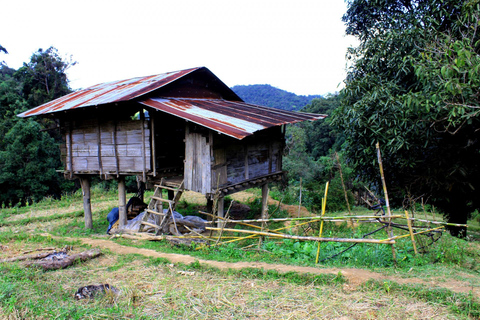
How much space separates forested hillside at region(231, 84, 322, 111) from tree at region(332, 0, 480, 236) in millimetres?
52498

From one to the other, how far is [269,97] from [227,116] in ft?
217

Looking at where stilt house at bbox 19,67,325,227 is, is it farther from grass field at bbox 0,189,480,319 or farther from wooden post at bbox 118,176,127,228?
grass field at bbox 0,189,480,319

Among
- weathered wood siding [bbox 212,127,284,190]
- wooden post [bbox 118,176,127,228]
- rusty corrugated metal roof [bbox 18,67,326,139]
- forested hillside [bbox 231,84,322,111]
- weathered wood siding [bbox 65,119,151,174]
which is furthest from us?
forested hillside [bbox 231,84,322,111]

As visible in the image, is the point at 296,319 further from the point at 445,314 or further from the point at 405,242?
the point at 405,242

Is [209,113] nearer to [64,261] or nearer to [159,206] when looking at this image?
[159,206]

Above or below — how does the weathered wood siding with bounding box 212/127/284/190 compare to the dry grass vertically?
above

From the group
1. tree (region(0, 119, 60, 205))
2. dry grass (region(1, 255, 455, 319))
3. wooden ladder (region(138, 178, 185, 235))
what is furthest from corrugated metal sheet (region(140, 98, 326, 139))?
tree (region(0, 119, 60, 205))

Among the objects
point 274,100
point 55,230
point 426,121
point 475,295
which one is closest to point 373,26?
point 426,121

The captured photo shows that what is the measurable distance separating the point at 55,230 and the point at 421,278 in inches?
463

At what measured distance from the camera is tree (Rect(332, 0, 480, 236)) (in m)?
8.26

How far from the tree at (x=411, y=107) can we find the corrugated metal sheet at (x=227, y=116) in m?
1.85

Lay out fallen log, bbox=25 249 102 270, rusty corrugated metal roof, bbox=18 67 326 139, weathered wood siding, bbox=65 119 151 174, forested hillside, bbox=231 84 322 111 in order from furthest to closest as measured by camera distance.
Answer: forested hillside, bbox=231 84 322 111 < weathered wood siding, bbox=65 119 151 174 < rusty corrugated metal roof, bbox=18 67 326 139 < fallen log, bbox=25 249 102 270

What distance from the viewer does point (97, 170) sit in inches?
434

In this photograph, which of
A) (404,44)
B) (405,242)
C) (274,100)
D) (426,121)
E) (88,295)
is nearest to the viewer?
(88,295)
